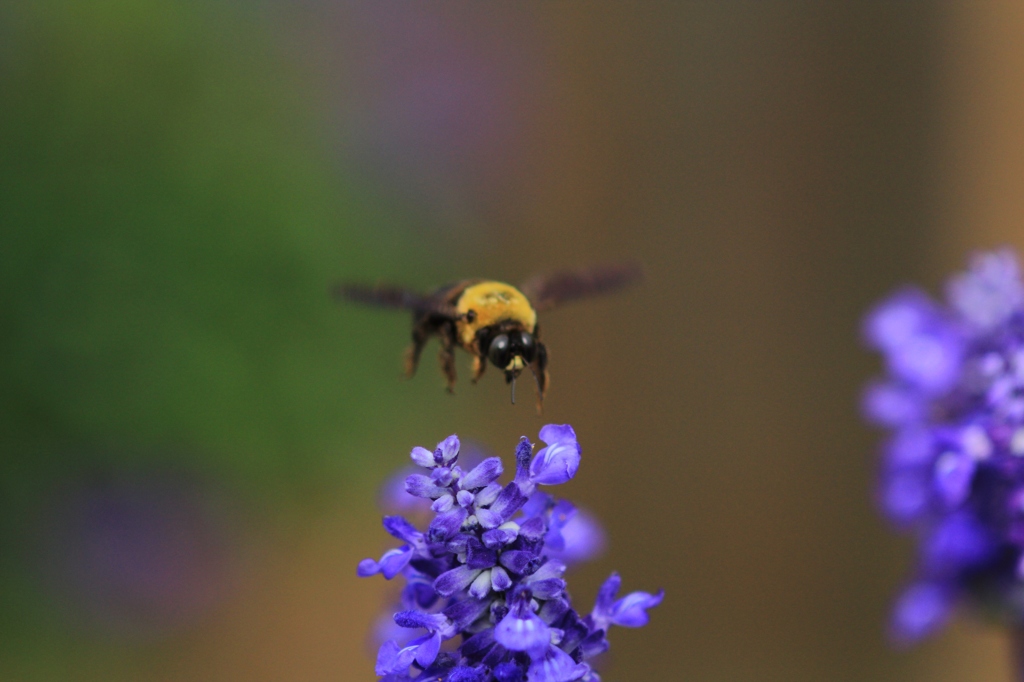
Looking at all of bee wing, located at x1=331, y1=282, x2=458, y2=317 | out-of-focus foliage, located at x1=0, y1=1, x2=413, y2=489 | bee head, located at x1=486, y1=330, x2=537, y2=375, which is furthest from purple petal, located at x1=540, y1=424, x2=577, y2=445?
out-of-focus foliage, located at x1=0, y1=1, x2=413, y2=489

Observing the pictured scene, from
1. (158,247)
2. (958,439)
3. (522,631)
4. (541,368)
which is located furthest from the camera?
(158,247)

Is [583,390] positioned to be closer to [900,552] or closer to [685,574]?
[685,574]

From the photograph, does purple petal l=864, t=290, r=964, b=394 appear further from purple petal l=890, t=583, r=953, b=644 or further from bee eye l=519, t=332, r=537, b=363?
bee eye l=519, t=332, r=537, b=363

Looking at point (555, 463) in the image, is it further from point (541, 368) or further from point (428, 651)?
point (541, 368)

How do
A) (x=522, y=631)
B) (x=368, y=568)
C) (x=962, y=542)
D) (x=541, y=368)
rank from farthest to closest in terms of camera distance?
(x=962, y=542) → (x=541, y=368) → (x=368, y=568) → (x=522, y=631)

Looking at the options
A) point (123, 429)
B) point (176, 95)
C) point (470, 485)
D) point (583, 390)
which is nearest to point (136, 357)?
point (123, 429)

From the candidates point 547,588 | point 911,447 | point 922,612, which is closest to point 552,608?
point 547,588
